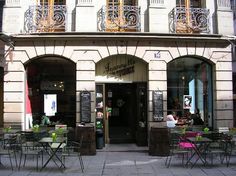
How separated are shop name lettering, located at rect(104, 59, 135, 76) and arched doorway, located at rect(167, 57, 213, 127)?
1.58m

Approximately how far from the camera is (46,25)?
51.8 feet

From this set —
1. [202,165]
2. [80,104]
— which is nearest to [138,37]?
[80,104]

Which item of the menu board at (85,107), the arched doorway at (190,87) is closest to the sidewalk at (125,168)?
the menu board at (85,107)

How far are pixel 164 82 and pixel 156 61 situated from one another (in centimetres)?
90

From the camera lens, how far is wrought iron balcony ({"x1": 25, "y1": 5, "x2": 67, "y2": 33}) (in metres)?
15.8

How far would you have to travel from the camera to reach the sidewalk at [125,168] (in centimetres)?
1063

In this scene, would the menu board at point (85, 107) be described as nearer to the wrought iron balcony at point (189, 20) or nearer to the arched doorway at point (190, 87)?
the arched doorway at point (190, 87)

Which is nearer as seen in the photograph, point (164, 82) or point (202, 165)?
point (202, 165)

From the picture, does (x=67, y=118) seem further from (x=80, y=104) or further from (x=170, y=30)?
(x=170, y=30)

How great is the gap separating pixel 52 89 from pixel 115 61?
113 inches

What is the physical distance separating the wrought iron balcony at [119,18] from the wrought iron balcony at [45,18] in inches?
61.0

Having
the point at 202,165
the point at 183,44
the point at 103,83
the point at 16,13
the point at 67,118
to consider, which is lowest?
the point at 202,165

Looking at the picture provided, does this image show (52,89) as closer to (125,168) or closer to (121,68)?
(121,68)

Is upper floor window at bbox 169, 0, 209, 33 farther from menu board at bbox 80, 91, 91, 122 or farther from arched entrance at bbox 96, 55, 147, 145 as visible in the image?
menu board at bbox 80, 91, 91, 122
